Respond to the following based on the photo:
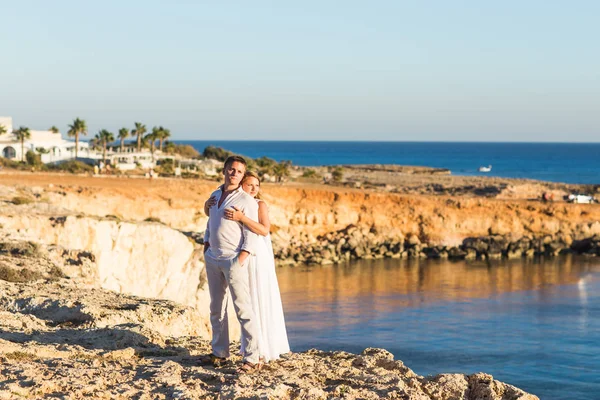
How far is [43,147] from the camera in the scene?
243ft

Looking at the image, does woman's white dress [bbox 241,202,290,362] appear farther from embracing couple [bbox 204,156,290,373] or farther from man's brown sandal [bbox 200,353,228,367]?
man's brown sandal [bbox 200,353,228,367]

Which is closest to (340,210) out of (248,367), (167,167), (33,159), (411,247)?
(411,247)

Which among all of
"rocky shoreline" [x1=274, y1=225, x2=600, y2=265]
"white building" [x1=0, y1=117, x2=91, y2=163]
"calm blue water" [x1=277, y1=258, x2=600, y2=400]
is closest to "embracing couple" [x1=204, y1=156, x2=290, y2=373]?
"calm blue water" [x1=277, y1=258, x2=600, y2=400]

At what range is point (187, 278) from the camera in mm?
20984

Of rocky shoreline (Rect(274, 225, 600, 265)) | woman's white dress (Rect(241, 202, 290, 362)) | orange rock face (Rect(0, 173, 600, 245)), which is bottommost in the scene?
rocky shoreline (Rect(274, 225, 600, 265))

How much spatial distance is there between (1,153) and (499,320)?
54.6 m

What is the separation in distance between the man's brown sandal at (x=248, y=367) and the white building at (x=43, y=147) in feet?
220

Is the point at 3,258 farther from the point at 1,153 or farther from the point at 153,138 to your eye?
the point at 153,138

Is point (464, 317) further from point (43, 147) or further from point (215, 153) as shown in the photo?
point (215, 153)

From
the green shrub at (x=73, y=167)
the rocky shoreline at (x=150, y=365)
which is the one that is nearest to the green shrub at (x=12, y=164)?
the green shrub at (x=73, y=167)

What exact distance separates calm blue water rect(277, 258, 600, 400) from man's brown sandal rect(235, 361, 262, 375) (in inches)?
582

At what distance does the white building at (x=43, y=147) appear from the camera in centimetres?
7262

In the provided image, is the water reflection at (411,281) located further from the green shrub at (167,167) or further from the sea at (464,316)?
the green shrub at (167,167)

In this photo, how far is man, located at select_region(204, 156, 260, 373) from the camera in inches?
315
